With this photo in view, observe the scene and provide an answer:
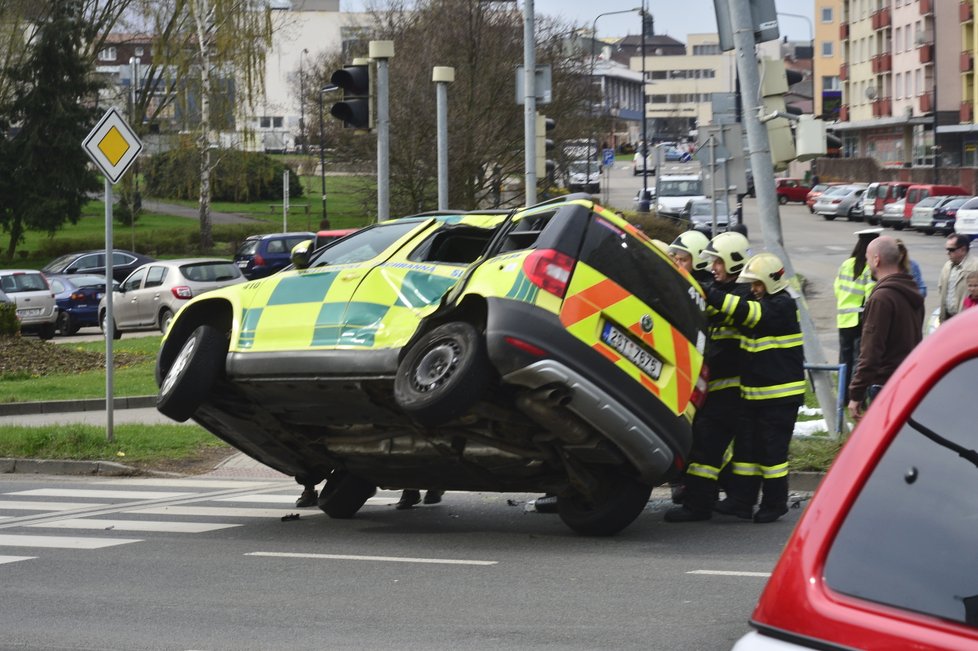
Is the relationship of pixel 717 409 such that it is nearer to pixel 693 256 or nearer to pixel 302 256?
pixel 693 256

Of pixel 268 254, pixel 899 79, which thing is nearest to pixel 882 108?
pixel 899 79

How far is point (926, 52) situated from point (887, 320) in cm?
7920

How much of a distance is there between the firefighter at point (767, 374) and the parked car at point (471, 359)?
552mm

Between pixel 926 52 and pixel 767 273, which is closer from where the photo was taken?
pixel 767 273

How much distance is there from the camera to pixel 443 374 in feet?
28.6

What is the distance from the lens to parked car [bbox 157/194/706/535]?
8680mm

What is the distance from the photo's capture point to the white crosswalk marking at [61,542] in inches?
395

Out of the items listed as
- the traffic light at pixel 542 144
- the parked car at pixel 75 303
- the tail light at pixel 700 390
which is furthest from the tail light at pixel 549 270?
the parked car at pixel 75 303

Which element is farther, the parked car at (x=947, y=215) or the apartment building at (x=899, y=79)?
the apartment building at (x=899, y=79)

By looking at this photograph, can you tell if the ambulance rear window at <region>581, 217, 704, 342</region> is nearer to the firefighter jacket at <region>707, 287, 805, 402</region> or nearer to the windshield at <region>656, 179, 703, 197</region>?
the firefighter jacket at <region>707, 287, 805, 402</region>

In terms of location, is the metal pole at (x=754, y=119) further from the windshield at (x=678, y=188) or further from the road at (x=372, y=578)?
the windshield at (x=678, y=188)

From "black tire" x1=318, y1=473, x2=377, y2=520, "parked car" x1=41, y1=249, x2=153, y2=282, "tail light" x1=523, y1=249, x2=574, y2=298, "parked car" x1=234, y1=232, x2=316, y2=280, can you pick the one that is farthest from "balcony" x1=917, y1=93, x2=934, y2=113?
"tail light" x1=523, y1=249, x2=574, y2=298

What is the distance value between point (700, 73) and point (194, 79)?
146 m

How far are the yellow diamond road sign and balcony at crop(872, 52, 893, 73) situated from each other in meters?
85.5
